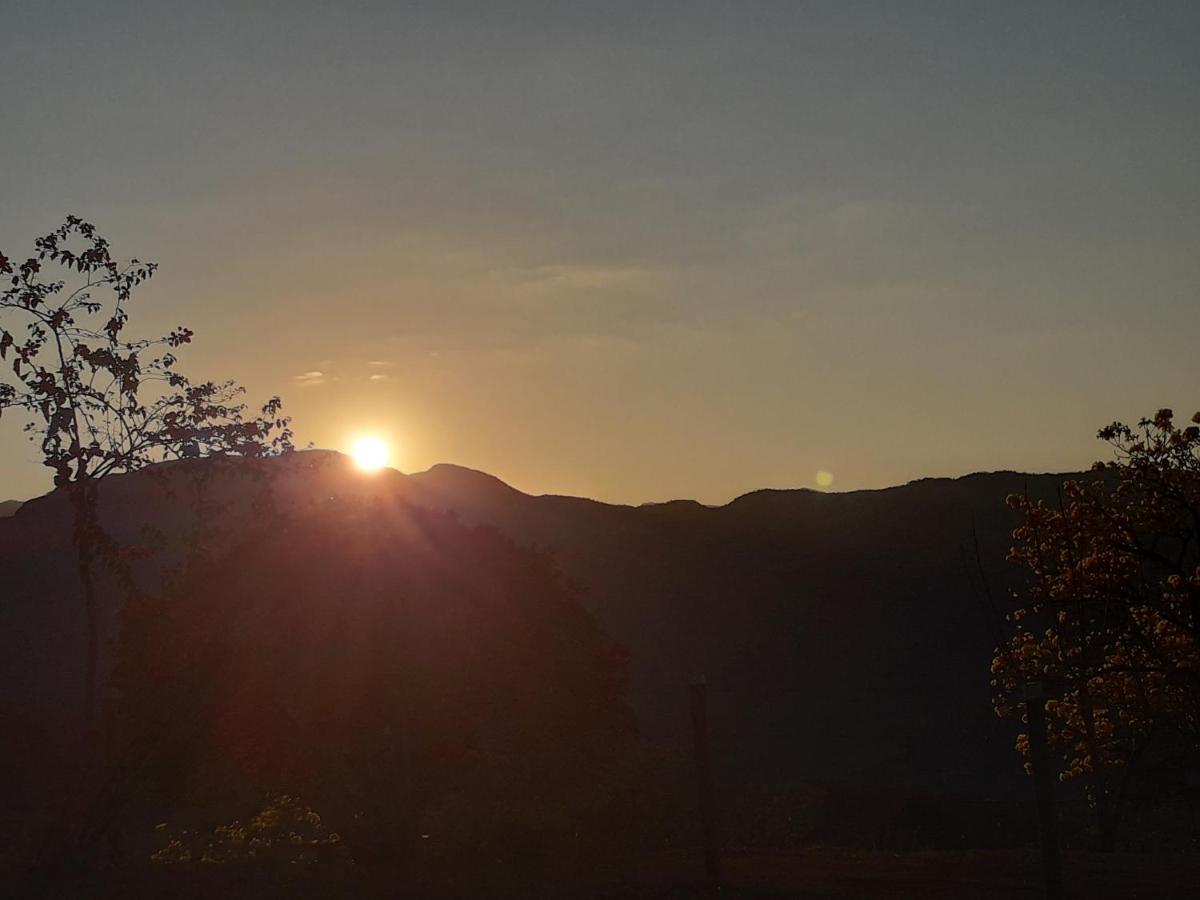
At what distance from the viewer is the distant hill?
57781mm

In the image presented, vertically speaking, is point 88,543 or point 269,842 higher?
point 88,543

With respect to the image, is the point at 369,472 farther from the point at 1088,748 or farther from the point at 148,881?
the point at 1088,748

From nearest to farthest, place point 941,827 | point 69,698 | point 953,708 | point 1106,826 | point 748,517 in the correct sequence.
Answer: point 1106,826 → point 941,827 → point 953,708 → point 69,698 → point 748,517

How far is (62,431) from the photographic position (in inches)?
800

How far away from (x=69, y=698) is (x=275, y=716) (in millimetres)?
51591

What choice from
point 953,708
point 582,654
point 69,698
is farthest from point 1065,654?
point 69,698

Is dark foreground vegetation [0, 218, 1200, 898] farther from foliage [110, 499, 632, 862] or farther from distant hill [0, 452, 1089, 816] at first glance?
distant hill [0, 452, 1089, 816]

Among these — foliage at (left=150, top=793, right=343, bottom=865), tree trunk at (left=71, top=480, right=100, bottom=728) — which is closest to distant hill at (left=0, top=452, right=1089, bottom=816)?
foliage at (left=150, top=793, right=343, bottom=865)

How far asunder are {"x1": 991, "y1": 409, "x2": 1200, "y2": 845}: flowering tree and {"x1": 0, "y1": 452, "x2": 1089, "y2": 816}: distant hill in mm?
22574

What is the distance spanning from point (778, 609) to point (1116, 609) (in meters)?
60.9

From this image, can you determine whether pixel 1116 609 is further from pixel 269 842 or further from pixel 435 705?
pixel 269 842

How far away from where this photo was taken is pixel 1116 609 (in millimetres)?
20125

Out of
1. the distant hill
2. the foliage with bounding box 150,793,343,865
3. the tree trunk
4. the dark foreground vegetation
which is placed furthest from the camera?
the distant hill

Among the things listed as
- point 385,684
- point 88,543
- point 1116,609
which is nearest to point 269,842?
point 385,684
